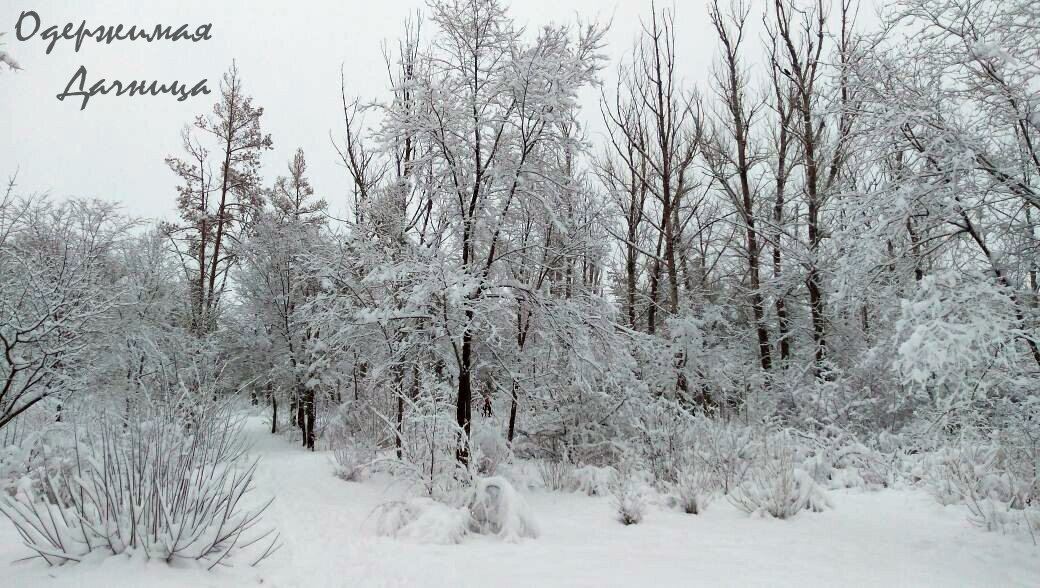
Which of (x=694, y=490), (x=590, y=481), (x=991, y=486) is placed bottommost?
(x=590, y=481)

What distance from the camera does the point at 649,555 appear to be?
177 inches

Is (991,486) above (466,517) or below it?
above

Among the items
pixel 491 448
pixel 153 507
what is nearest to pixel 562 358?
pixel 491 448

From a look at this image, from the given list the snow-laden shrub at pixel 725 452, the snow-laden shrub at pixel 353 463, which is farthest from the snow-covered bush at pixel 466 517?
the snow-laden shrub at pixel 353 463

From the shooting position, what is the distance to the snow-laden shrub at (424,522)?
5008 millimetres

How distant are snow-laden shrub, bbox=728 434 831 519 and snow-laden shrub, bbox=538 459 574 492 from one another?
2.30m

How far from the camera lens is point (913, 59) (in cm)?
511

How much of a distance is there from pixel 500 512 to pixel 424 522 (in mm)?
736

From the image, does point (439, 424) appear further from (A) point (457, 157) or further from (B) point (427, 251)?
(A) point (457, 157)

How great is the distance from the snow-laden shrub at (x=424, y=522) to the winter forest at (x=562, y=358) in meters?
0.04

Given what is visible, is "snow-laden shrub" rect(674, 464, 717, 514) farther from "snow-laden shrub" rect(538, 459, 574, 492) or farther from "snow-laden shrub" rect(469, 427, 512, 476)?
"snow-laden shrub" rect(469, 427, 512, 476)

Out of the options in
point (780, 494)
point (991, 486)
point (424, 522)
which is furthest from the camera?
point (991, 486)

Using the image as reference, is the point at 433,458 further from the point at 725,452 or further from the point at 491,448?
the point at 725,452

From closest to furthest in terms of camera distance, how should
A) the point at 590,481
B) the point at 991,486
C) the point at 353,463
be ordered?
1. the point at 991,486
2. the point at 590,481
3. the point at 353,463
